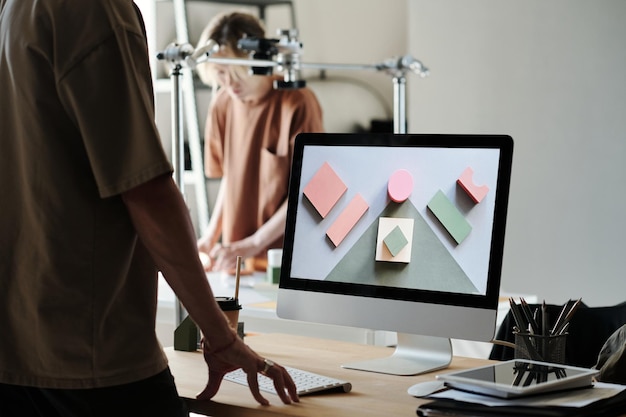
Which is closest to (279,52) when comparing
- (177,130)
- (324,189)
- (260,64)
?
(260,64)

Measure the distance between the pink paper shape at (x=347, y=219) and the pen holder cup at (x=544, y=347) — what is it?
0.38 m

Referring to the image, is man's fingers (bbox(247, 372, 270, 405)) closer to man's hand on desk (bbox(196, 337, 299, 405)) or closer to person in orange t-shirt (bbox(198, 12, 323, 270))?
man's hand on desk (bbox(196, 337, 299, 405))

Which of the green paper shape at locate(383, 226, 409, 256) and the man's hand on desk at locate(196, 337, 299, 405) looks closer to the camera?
Answer: the man's hand on desk at locate(196, 337, 299, 405)

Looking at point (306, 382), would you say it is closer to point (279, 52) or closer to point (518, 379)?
point (518, 379)

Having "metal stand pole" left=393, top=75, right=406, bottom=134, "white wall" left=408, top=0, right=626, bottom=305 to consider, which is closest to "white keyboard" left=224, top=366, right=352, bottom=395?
"metal stand pole" left=393, top=75, right=406, bottom=134

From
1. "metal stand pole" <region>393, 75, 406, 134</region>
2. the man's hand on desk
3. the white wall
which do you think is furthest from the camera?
the white wall

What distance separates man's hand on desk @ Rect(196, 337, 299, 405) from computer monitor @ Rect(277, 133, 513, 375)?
294 mm

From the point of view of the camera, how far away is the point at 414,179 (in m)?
1.78

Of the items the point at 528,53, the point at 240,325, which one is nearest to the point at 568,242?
the point at 528,53

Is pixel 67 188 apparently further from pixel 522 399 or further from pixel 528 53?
pixel 528 53

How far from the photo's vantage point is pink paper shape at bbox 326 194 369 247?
5.97 ft

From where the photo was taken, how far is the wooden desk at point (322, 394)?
1472 millimetres

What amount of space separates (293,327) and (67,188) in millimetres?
1480

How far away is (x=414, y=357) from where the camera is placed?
1.84 meters
